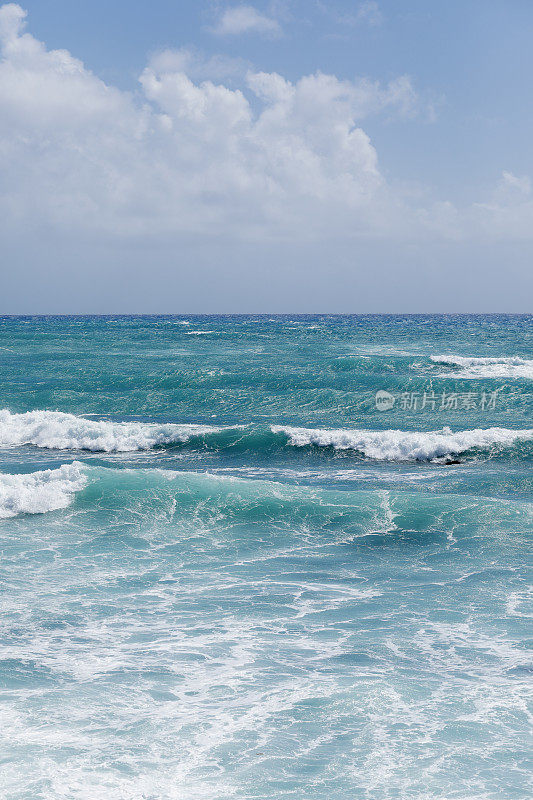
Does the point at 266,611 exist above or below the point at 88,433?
below

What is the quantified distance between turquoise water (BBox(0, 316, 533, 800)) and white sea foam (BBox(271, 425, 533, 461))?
0.09m

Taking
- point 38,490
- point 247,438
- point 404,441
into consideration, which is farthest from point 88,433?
point 404,441

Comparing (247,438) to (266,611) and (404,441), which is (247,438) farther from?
(266,611)

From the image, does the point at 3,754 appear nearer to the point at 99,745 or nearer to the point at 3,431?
the point at 99,745

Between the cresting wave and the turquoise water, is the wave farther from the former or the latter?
the cresting wave

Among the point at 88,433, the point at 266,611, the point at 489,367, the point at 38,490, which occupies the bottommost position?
the point at 266,611

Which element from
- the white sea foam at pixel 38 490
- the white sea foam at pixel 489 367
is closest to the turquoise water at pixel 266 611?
the white sea foam at pixel 38 490

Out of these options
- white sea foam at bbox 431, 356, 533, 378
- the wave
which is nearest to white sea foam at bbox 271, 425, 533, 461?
the wave

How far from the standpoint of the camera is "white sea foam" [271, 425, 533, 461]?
20.1m

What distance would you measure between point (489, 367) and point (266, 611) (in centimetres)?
3336

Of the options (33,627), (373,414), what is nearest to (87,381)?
(373,414)

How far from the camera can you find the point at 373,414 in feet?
88.6

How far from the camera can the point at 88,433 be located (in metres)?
22.8

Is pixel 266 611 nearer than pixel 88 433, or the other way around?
pixel 266 611
